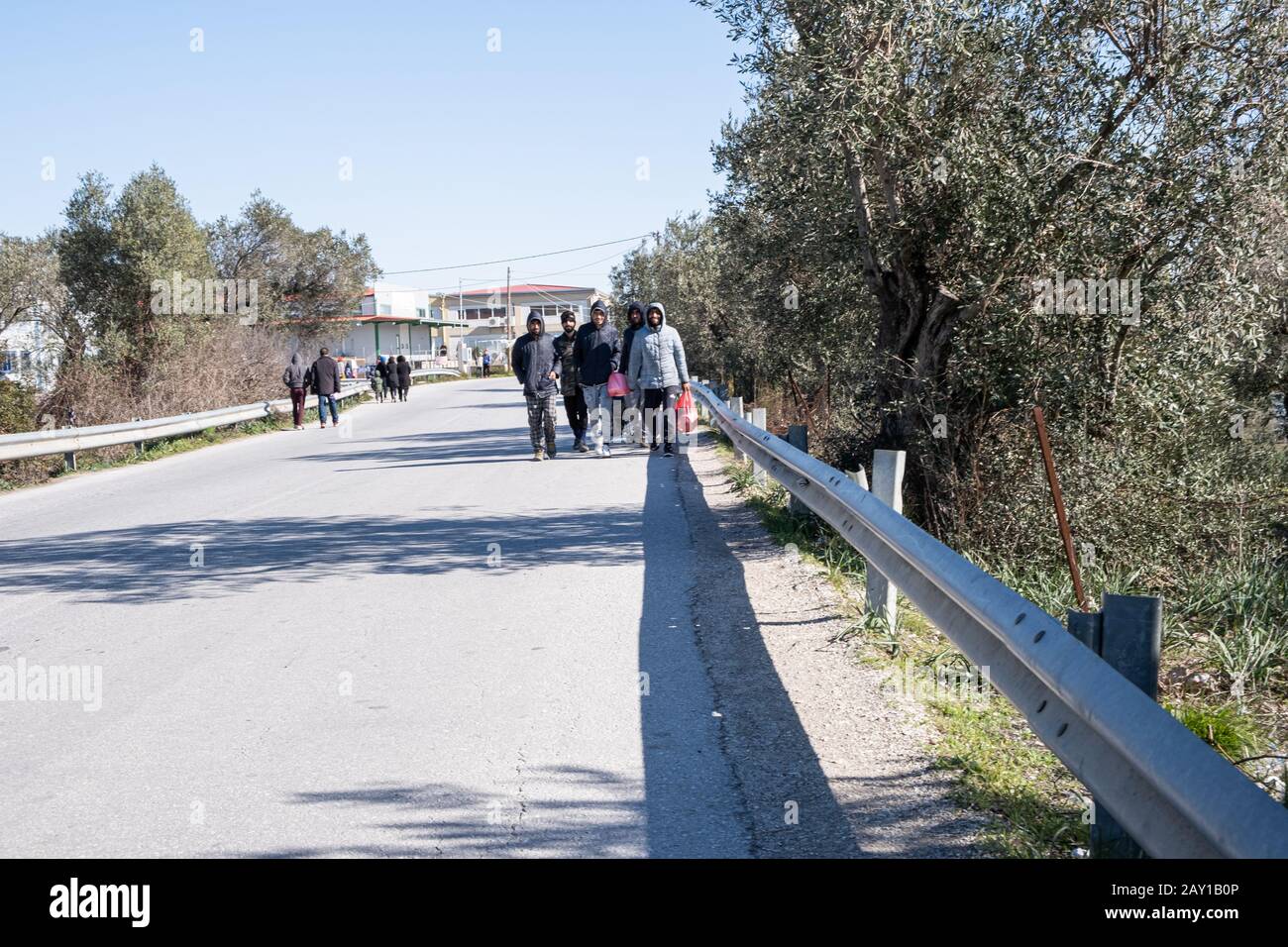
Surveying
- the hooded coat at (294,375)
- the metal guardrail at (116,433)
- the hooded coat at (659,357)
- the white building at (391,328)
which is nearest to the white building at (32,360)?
the metal guardrail at (116,433)

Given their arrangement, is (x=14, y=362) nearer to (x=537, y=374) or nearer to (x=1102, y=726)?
(x=537, y=374)

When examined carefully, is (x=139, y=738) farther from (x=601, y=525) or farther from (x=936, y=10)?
(x=936, y=10)

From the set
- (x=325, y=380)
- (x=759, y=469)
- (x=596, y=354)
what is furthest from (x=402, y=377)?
(x=759, y=469)

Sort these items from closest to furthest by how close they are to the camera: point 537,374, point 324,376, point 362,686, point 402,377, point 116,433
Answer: point 362,686 → point 537,374 → point 116,433 → point 324,376 → point 402,377

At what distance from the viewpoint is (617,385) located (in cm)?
1691

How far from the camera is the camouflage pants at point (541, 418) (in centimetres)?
1634

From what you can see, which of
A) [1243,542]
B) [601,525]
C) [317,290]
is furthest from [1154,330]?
[317,290]

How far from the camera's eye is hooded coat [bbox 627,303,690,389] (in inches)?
631

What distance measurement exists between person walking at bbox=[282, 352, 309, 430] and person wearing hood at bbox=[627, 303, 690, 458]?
12656mm

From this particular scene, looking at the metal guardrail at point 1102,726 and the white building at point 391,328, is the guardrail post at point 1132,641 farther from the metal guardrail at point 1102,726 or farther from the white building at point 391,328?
the white building at point 391,328

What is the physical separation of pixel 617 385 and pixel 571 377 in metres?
1.21

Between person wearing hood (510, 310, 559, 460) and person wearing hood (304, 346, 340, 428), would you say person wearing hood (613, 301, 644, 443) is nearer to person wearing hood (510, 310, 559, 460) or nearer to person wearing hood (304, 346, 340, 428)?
person wearing hood (510, 310, 559, 460)

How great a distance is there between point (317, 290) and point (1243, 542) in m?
40.3
